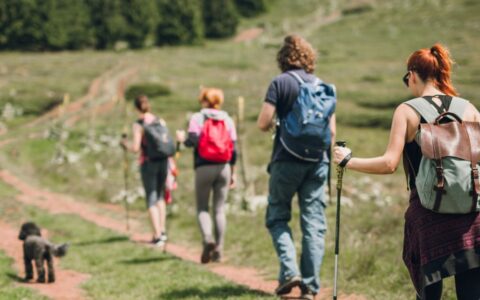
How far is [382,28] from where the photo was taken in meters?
101

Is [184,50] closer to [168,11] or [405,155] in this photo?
[168,11]

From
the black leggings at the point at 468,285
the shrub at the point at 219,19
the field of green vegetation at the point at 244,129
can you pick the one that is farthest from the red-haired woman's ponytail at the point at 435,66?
the shrub at the point at 219,19

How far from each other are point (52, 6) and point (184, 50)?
728 inches

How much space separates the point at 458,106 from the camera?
4770 millimetres

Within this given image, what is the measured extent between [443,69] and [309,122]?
7.74ft

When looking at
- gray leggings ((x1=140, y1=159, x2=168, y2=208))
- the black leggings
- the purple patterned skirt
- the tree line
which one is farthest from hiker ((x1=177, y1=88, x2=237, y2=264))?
the tree line

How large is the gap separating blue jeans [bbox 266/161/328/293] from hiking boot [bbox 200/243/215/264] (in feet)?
7.43

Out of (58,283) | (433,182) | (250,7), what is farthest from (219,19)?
(433,182)

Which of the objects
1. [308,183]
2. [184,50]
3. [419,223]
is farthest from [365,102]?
[184,50]

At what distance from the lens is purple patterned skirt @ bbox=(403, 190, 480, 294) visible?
4531 millimetres

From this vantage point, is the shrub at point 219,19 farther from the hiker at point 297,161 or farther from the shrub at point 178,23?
the hiker at point 297,161

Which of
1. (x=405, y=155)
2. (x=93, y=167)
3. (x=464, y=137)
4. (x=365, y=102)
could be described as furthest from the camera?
(x=365, y=102)

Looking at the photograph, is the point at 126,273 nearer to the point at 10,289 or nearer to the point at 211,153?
the point at 10,289

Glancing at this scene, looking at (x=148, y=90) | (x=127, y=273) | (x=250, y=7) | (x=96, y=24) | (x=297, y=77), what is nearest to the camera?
(x=297, y=77)
